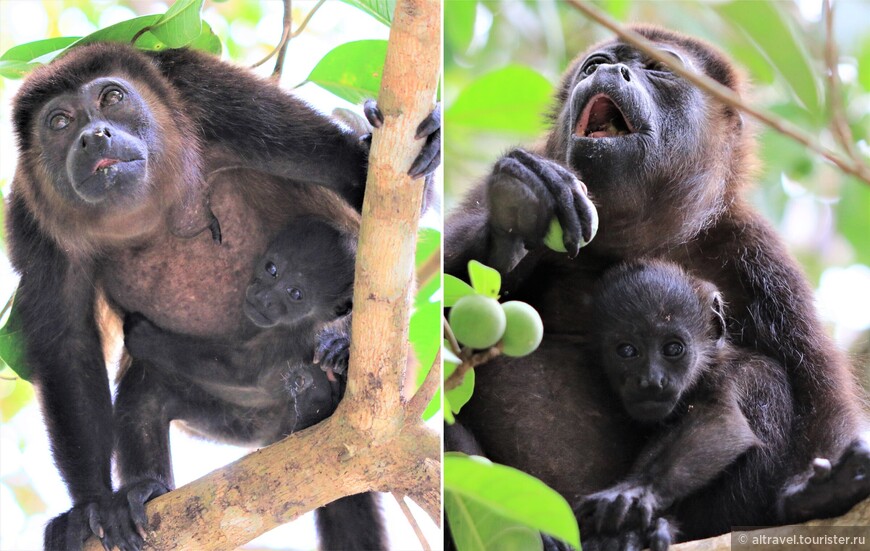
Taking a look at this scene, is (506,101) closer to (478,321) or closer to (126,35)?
(478,321)

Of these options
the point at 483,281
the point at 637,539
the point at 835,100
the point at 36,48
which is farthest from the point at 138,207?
the point at 835,100

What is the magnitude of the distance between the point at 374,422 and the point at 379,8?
75 centimetres

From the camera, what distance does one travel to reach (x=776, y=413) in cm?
104

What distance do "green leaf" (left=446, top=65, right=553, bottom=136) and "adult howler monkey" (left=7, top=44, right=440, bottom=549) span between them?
487 millimetres

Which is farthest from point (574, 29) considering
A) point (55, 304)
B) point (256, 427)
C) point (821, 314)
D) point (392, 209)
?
point (55, 304)

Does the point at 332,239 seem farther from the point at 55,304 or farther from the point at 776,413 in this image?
the point at 776,413

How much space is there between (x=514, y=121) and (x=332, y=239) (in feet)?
1.80

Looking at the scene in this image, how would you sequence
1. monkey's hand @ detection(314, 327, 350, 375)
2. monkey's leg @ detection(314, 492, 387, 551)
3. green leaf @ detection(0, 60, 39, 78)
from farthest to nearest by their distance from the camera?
monkey's leg @ detection(314, 492, 387, 551)
green leaf @ detection(0, 60, 39, 78)
monkey's hand @ detection(314, 327, 350, 375)

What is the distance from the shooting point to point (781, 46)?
969 mm

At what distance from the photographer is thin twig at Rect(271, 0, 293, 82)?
171 cm

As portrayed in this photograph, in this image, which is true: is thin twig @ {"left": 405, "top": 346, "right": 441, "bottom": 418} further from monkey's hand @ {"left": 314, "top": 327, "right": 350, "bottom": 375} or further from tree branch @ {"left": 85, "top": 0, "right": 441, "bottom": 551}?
monkey's hand @ {"left": 314, "top": 327, "right": 350, "bottom": 375}

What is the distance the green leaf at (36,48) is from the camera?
1656mm

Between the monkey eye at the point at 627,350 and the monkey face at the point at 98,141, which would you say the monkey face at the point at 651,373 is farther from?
the monkey face at the point at 98,141

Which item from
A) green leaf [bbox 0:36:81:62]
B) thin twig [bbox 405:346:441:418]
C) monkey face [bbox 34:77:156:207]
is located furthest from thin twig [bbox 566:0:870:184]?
green leaf [bbox 0:36:81:62]
